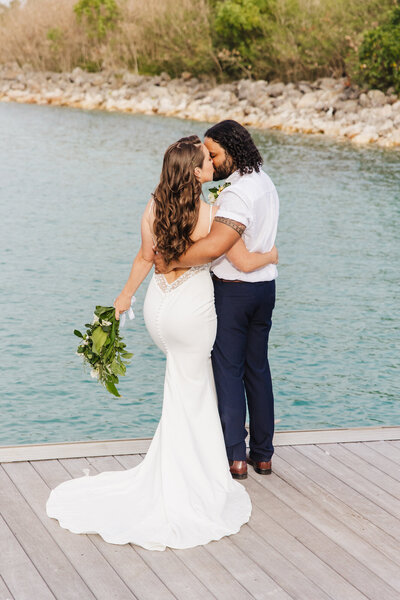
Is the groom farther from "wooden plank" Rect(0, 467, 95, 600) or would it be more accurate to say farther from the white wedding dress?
"wooden plank" Rect(0, 467, 95, 600)

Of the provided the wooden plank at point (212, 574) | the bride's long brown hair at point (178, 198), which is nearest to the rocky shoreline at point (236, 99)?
the bride's long brown hair at point (178, 198)

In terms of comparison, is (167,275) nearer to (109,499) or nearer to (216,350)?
(216,350)

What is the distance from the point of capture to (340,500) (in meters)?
3.61

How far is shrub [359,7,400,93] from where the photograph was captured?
27.2 metres

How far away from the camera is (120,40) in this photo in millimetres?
39344

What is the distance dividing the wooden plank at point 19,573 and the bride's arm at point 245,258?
139 cm

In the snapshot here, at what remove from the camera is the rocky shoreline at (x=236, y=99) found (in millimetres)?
25688

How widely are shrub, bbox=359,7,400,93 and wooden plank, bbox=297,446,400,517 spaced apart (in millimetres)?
24955

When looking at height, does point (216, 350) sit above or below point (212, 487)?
above

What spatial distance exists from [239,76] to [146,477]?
109 feet

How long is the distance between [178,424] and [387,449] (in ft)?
4.40

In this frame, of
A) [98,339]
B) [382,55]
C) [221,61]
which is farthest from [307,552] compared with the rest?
[221,61]

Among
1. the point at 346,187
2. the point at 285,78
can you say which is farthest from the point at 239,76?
the point at 346,187

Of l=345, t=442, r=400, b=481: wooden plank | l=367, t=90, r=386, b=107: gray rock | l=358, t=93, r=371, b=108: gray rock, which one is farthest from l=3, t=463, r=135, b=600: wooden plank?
l=358, t=93, r=371, b=108: gray rock
